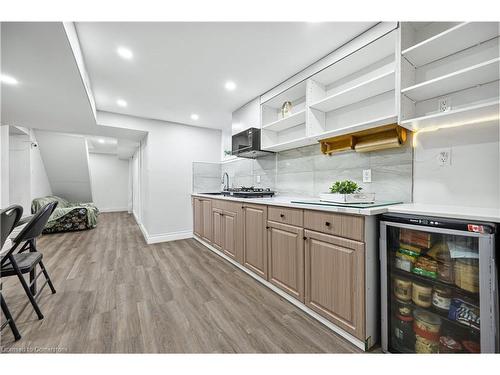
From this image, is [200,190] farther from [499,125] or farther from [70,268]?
[499,125]

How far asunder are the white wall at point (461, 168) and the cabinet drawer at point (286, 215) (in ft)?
2.90

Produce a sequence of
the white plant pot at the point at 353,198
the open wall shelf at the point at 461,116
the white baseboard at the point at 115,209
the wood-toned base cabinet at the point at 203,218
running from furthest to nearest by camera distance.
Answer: the white baseboard at the point at 115,209 < the wood-toned base cabinet at the point at 203,218 < the white plant pot at the point at 353,198 < the open wall shelf at the point at 461,116

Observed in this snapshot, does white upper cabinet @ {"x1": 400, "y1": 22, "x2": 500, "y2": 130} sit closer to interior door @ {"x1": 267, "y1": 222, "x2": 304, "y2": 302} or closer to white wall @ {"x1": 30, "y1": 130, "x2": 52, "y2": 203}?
interior door @ {"x1": 267, "y1": 222, "x2": 304, "y2": 302}

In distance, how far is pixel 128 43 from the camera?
1.79 m

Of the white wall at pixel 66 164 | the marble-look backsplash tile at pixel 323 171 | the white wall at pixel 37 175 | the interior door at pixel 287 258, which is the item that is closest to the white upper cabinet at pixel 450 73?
the marble-look backsplash tile at pixel 323 171

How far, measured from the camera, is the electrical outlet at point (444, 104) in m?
1.41

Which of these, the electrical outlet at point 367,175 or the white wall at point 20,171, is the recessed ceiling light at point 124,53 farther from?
the white wall at point 20,171

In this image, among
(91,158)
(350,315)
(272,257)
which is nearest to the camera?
(350,315)

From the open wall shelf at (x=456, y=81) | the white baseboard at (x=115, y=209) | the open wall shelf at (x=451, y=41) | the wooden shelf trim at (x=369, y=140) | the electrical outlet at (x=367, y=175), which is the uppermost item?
the open wall shelf at (x=451, y=41)

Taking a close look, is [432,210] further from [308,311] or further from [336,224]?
[308,311]

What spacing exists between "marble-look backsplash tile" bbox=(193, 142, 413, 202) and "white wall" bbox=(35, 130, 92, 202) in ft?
15.8
